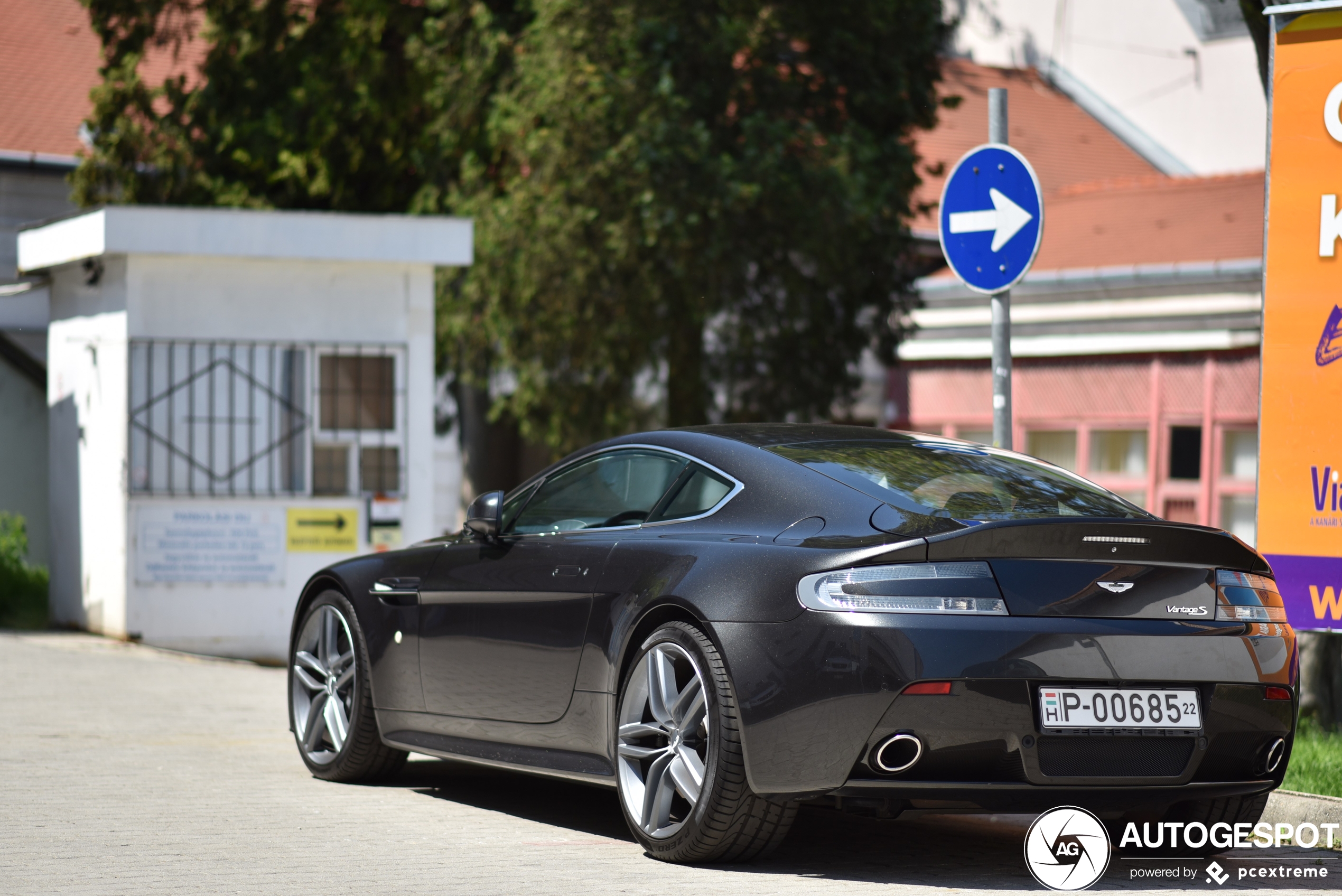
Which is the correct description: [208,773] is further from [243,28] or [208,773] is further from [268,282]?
[243,28]

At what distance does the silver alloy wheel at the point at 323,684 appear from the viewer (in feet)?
25.1

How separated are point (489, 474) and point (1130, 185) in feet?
36.2

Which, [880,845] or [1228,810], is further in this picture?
[880,845]

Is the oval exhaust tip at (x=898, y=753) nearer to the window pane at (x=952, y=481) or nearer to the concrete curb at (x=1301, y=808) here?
the window pane at (x=952, y=481)

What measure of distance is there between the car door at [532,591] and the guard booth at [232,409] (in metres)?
7.32

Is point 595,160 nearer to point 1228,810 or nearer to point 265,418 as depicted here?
point 265,418

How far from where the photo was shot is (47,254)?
1502 centimetres

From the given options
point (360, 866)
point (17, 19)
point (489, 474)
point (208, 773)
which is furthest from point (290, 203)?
point (360, 866)

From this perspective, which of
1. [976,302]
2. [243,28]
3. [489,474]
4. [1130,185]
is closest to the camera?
[243,28]

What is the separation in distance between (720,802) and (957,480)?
1278 mm

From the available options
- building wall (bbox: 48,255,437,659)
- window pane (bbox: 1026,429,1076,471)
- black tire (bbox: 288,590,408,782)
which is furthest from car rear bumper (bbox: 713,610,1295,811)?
window pane (bbox: 1026,429,1076,471)

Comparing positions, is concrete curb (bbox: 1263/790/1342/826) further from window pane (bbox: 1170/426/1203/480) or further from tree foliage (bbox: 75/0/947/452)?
window pane (bbox: 1170/426/1203/480)

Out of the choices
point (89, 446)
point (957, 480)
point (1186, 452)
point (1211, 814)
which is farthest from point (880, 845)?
point (1186, 452)

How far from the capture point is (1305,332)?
322 inches
